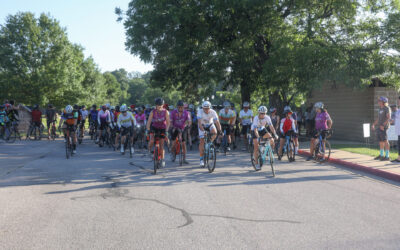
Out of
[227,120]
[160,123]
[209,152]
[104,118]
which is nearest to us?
[209,152]

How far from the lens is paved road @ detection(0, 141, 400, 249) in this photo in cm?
461

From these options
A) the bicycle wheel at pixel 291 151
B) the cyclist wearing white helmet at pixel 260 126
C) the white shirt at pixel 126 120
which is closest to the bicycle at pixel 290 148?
the bicycle wheel at pixel 291 151

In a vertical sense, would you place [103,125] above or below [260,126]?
above

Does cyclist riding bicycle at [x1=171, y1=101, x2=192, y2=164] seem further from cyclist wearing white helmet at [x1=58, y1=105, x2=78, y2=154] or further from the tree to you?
the tree

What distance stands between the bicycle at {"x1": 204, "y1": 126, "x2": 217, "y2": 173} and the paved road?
10.4 inches

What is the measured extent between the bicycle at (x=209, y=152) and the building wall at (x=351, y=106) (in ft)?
36.9

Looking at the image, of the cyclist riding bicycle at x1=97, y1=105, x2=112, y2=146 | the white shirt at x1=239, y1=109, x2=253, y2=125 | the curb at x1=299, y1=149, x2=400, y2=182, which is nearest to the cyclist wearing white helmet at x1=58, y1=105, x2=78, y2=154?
the cyclist riding bicycle at x1=97, y1=105, x2=112, y2=146

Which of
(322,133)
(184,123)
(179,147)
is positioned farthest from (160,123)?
(322,133)

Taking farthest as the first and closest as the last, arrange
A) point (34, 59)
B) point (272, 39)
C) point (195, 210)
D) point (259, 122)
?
1. point (34, 59)
2. point (272, 39)
3. point (259, 122)
4. point (195, 210)

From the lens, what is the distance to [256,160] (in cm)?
1048

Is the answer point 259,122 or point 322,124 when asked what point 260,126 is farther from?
point 322,124

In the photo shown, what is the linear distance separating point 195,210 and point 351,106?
725 inches

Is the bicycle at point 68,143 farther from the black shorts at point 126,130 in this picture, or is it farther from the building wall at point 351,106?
the building wall at point 351,106

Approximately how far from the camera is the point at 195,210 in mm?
6039
